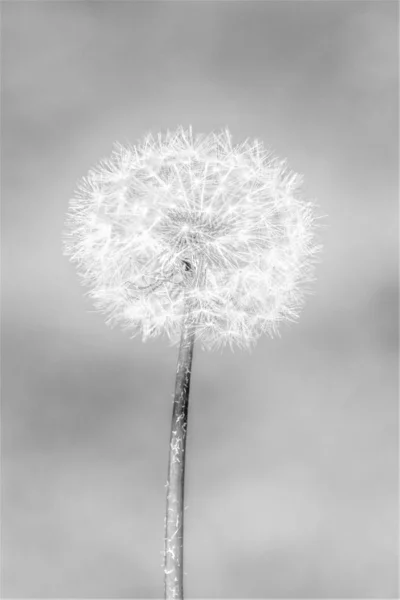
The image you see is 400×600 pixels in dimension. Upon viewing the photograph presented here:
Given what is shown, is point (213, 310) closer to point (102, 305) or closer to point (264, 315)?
point (264, 315)

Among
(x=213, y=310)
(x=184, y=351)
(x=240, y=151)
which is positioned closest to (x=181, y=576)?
(x=184, y=351)

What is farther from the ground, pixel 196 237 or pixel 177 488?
pixel 196 237

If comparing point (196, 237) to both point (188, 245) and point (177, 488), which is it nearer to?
point (188, 245)

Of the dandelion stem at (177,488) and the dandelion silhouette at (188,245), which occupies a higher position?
the dandelion silhouette at (188,245)

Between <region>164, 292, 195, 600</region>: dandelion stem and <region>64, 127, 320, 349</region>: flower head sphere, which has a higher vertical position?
<region>64, 127, 320, 349</region>: flower head sphere

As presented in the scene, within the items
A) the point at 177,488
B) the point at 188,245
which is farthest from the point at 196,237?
the point at 177,488

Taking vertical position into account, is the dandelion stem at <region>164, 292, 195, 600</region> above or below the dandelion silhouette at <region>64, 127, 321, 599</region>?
below
